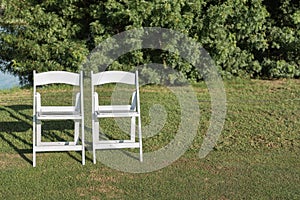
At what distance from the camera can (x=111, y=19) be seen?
12102 millimetres

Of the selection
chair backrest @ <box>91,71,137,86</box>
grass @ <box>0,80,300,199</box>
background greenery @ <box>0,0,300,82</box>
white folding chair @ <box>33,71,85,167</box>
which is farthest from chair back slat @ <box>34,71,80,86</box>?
background greenery @ <box>0,0,300,82</box>

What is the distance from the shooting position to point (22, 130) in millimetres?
8773

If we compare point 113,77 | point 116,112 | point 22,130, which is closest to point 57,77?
point 113,77

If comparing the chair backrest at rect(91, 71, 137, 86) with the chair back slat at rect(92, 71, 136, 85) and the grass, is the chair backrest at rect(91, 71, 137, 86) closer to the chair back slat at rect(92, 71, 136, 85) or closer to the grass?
the chair back slat at rect(92, 71, 136, 85)

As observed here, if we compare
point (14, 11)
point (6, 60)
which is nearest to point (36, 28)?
point (14, 11)

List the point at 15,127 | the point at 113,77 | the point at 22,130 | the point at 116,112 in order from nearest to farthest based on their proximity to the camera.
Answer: the point at 116,112 → the point at 113,77 → the point at 22,130 → the point at 15,127

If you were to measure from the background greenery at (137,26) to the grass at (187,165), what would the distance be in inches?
74.3

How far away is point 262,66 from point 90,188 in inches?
321

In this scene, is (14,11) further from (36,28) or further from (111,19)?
(111,19)

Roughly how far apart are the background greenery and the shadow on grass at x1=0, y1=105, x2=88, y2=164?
2.67 m

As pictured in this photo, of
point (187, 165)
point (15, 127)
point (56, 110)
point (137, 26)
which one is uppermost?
point (137, 26)

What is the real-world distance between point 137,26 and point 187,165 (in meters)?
5.26

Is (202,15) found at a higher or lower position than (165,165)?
higher

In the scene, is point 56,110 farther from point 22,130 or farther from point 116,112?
point 22,130
